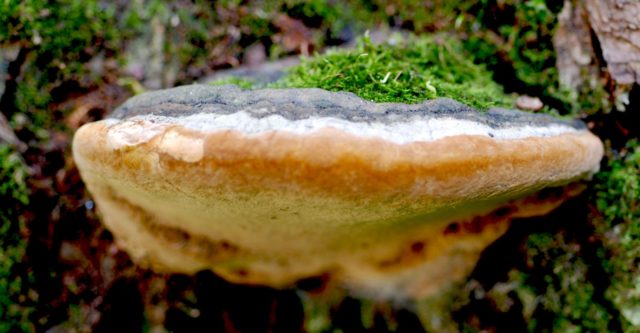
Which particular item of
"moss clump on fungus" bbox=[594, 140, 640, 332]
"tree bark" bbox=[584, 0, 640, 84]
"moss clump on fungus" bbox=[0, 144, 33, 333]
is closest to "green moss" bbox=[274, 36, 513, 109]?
"tree bark" bbox=[584, 0, 640, 84]

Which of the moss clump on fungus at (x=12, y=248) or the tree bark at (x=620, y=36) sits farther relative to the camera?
the moss clump on fungus at (x=12, y=248)

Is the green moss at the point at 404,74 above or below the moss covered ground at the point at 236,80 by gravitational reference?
above

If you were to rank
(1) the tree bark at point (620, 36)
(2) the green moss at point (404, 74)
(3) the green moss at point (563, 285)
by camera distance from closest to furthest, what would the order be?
(2) the green moss at point (404, 74) → (1) the tree bark at point (620, 36) → (3) the green moss at point (563, 285)

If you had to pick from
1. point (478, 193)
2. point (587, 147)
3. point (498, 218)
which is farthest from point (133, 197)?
point (587, 147)

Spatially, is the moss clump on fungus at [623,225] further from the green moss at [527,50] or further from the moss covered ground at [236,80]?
the green moss at [527,50]

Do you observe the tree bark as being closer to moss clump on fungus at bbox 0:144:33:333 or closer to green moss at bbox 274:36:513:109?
green moss at bbox 274:36:513:109


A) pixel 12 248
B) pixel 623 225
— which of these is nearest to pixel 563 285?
pixel 623 225

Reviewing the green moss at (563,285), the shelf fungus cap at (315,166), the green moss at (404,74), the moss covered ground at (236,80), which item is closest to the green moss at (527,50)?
the moss covered ground at (236,80)
